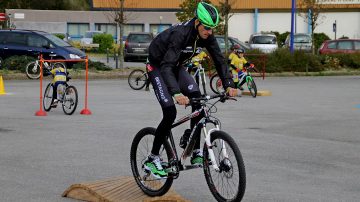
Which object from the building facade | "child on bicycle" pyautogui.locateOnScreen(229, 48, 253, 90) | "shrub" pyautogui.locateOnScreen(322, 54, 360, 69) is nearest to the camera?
"child on bicycle" pyautogui.locateOnScreen(229, 48, 253, 90)

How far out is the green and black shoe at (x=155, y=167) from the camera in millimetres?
7335

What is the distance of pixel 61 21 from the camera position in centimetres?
7288

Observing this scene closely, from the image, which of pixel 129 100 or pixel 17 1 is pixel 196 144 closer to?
pixel 129 100

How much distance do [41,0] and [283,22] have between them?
32865 millimetres

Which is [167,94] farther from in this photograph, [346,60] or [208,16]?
[346,60]

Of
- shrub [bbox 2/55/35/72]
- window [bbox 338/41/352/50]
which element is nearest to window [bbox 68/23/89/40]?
window [bbox 338/41/352/50]

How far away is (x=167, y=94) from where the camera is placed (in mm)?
7125

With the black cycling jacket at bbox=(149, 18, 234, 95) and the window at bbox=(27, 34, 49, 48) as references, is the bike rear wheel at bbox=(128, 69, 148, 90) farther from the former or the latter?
the black cycling jacket at bbox=(149, 18, 234, 95)

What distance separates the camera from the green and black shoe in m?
7.34

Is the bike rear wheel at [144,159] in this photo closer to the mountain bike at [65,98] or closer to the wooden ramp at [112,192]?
the wooden ramp at [112,192]

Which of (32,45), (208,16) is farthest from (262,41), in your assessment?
(208,16)

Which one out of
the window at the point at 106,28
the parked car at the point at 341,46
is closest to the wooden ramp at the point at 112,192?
the parked car at the point at 341,46

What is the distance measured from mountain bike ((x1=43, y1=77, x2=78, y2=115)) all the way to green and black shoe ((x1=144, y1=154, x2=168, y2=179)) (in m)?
8.31

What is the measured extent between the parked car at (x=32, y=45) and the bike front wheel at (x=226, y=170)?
22295 millimetres
